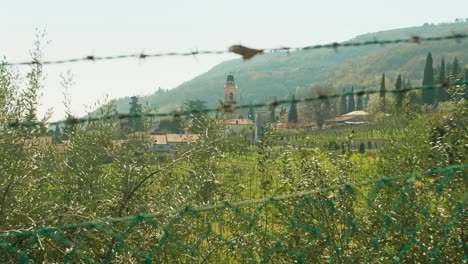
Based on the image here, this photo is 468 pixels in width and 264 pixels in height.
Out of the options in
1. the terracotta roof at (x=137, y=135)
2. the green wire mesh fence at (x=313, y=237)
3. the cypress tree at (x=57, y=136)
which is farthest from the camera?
the cypress tree at (x=57, y=136)

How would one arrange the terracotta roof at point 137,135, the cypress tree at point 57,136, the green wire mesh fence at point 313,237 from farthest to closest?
the cypress tree at point 57,136, the terracotta roof at point 137,135, the green wire mesh fence at point 313,237

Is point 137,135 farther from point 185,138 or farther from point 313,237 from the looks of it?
point 313,237

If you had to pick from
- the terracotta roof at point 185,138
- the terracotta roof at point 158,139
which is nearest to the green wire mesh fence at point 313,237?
the terracotta roof at point 185,138

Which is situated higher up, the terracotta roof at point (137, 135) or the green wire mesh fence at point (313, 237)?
the terracotta roof at point (137, 135)

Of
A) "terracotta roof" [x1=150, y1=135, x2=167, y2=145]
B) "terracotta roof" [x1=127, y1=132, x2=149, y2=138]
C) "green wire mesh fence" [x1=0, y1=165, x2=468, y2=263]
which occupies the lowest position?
"green wire mesh fence" [x1=0, y1=165, x2=468, y2=263]

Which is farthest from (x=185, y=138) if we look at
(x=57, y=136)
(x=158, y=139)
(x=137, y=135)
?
(x=57, y=136)

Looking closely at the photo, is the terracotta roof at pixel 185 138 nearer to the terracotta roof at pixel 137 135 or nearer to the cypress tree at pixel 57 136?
the terracotta roof at pixel 137 135

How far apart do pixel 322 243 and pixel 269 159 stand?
216cm

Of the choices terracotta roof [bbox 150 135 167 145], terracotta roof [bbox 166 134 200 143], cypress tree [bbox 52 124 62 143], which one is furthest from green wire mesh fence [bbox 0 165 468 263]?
cypress tree [bbox 52 124 62 143]

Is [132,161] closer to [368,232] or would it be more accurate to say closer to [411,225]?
[368,232]

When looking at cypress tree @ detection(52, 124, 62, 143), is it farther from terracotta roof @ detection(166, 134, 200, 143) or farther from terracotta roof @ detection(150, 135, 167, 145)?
terracotta roof @ detection(166, 134, 200, 143)

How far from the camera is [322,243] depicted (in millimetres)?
5738

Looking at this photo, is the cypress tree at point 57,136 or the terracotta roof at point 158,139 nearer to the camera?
the terracotta roof at point 158,139

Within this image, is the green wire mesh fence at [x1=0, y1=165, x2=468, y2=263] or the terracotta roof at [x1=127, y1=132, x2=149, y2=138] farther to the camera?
the terracotta roof at [x1=127, y1=132, x2=149, y2=138]
